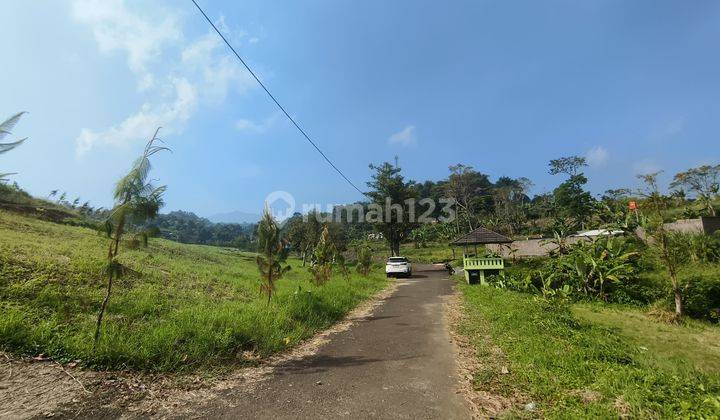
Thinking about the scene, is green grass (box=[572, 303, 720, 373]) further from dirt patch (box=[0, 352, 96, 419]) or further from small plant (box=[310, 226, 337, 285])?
small plant (box=[310, 226, 337, 285])

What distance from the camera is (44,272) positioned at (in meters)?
7.88

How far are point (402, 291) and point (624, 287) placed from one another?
27.3 ft

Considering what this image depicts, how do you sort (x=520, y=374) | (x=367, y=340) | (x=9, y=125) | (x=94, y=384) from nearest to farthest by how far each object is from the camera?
(x=94, y=384) < (x=520, y=374) < (x=9, y=125) < (x=367, y=340)

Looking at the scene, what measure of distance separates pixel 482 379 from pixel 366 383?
66.9 inches

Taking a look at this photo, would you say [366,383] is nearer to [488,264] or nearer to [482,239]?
[488,264]

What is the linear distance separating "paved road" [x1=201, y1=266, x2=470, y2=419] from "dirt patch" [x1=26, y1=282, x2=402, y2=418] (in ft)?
1.04

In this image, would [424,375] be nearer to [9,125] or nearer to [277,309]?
[277,309]

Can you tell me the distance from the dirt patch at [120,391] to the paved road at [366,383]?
318mm

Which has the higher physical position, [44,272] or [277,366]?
[44,272]

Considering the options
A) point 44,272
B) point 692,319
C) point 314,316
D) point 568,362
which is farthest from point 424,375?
point 692,319

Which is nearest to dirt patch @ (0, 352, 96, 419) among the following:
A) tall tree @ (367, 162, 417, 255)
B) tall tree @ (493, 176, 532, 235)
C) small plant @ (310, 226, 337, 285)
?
small plant @ (310, 226, 337, 285)

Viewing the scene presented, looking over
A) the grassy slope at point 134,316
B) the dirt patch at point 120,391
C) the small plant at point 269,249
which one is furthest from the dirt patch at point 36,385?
the small plant at point 269,249

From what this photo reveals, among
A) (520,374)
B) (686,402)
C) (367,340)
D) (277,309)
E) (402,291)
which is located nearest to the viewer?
(686,402)

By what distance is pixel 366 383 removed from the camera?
16.7 feet
